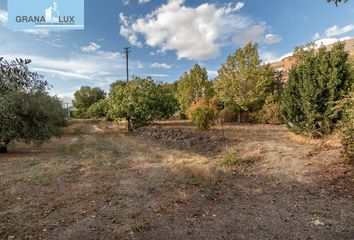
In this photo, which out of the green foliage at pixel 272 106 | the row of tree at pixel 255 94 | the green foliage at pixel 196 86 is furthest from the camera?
the green foliage at pixel 196 86

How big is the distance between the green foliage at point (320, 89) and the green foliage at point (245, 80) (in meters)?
9.81

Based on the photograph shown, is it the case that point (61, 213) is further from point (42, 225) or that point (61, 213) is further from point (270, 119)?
point (270, 119)

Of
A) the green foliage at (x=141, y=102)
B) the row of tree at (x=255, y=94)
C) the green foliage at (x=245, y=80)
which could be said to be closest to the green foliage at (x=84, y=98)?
the row of tree at (x=255, y=94)

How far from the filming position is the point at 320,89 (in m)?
9.13

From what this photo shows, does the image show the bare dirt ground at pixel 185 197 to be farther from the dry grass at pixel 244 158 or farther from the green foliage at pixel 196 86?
the green foliage at pixel 196 86

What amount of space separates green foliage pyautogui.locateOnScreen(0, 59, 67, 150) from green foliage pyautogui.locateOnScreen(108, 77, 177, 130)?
315 inches

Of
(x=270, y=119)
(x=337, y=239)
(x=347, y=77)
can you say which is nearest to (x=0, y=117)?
(x=337, y=239)

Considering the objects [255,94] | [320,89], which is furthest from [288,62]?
[320,89]

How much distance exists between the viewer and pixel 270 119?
19.6 metres

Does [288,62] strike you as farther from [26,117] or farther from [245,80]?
[26,117]

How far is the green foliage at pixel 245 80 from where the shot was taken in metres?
19.8

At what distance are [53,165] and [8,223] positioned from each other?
13.7 ft

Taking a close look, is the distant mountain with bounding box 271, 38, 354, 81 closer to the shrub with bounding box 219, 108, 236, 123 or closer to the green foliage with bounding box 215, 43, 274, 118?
the green foliage with bounding box 215, 43, 274, 118

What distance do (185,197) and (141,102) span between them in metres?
14.4
